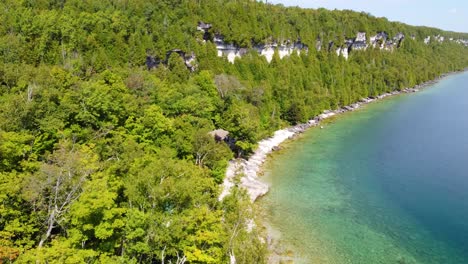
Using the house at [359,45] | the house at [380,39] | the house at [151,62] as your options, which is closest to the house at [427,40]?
the house at [380,39]

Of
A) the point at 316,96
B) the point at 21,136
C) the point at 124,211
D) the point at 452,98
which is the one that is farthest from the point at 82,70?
the point at 452,98

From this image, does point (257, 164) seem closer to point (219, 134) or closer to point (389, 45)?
point (219, 134)

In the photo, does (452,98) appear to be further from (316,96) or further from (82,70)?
(82,70)

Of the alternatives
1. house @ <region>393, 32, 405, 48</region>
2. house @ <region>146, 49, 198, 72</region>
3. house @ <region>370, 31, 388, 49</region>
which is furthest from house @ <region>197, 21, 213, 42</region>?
house @ <region>393, 32, 405, 48</region>

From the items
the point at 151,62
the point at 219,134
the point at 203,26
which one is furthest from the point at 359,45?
the point at 219,134

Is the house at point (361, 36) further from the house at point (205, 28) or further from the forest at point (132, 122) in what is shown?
A: the house at point (205, 28)

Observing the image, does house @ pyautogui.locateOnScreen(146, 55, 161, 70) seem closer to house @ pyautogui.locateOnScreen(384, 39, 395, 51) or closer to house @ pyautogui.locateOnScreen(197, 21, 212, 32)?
house @ pyautogui.locateOnScreen(197, 21, 212, 32)

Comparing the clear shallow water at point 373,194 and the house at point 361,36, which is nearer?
the clear shallow water at point 373,194
